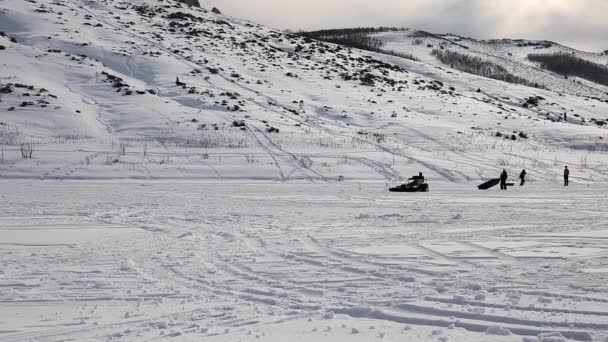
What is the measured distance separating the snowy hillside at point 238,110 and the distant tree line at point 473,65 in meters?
35.6

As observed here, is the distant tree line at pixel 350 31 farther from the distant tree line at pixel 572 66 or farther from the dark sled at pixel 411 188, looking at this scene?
the dark sled at pixel 411 188

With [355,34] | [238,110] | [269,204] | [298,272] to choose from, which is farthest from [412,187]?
[355,34]

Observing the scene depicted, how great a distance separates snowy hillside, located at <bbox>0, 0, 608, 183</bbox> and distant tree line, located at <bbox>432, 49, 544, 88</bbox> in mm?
35587

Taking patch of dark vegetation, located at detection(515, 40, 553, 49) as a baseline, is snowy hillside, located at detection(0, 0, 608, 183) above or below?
below

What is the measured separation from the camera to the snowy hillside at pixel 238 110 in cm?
2717

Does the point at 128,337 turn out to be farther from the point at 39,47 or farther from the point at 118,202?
the point at 39,47

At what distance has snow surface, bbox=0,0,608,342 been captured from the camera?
243 inches

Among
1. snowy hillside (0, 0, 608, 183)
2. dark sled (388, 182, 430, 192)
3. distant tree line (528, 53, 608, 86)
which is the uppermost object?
distant tree line (528, 53, 608, 86)

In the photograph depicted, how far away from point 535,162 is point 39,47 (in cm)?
4205

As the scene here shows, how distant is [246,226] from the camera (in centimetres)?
1230

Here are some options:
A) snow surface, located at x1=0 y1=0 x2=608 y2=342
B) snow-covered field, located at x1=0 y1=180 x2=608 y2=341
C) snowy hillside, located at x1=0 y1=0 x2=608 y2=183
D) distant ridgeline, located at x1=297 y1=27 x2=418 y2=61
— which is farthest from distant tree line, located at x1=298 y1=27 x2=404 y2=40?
snow-covered field, located at x1=0 y1=180 x2=608 y2=341

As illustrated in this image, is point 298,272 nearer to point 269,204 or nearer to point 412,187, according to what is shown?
point 269,204

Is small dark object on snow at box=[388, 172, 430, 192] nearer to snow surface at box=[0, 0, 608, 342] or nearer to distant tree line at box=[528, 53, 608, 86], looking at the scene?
snow surface at box=[0, 0, 608, 342]

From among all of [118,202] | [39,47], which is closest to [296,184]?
[118,202]
